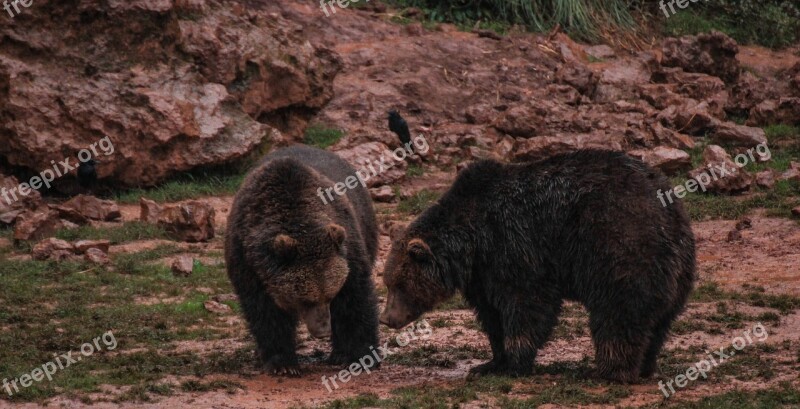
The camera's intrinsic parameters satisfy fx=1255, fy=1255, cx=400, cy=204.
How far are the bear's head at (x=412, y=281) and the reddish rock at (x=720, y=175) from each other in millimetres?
6785

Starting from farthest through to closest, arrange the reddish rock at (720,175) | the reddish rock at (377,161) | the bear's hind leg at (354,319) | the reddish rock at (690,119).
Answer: the reddish rock at (690,119) < the reddish rock at (377,161) < the reddish rock at (720,175) < the bear's hind leg at (354,319)

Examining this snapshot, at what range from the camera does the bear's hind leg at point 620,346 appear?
8.84 meters

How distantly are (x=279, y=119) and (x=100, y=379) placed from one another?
31.1 ft

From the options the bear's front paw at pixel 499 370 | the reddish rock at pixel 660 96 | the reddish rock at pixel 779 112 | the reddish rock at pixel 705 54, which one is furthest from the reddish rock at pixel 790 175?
the bear's front paw at pixel 499 370

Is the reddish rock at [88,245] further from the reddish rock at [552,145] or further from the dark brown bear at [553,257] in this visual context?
the reddish rock at [552,145]

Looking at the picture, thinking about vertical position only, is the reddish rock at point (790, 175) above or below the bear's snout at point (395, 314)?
below

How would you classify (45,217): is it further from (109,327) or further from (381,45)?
(381,45)

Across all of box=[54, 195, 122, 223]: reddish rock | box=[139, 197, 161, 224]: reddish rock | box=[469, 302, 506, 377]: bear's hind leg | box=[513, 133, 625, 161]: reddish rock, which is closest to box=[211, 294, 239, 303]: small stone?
box=[139, 197, 161, 224]: reddish rock

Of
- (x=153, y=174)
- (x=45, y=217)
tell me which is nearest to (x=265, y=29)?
(x=153, y=174)

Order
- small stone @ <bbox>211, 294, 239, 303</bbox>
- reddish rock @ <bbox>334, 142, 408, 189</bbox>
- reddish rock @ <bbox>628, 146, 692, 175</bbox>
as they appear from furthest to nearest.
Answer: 1. reddish rock @ <bbox>334, 142, 408, 189</bbox>
2. reddish rock @ <bbox>628, 146, 692, 175</bbox>
3. small stone @ <bbox>211, 294, 239, 303</bbox>

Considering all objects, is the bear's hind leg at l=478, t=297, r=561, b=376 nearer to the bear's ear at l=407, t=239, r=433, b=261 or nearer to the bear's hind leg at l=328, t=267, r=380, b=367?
the bear's ear at l=407, t=239, r=433, b=261

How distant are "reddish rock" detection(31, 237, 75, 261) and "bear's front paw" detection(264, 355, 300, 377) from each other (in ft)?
14.6

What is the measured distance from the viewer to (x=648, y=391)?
28.9 ft

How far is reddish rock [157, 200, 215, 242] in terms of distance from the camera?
14.3 meters
